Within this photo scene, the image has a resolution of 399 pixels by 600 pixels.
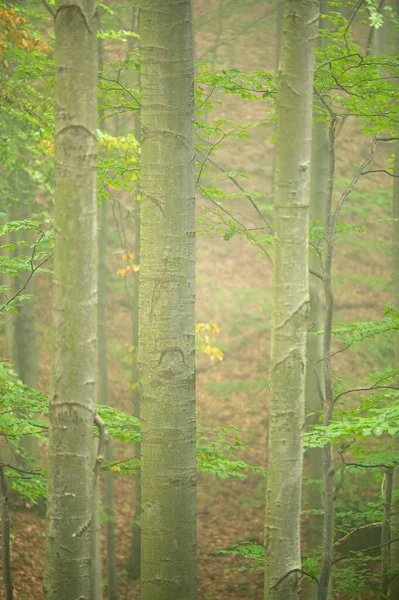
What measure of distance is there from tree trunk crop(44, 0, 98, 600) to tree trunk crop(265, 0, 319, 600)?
1040mm

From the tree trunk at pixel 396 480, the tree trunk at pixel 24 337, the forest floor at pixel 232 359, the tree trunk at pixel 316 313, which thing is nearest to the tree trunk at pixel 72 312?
the tree trunk at pixel 396 480

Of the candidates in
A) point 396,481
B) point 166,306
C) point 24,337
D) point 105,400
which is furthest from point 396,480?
point 24,337

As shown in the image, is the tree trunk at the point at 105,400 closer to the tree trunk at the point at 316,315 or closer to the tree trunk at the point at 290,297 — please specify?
the tree trunk at the point at 316,315

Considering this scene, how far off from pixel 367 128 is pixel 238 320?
10252mm

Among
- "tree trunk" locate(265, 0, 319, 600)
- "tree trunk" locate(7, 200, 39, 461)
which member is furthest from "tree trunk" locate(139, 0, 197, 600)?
"tree trunk" locate(7, 200, 39, 461)

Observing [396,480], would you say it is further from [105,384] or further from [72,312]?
[72,312]

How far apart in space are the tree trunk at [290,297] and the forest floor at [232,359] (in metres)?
5.58

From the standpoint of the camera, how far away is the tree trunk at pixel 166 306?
328cm

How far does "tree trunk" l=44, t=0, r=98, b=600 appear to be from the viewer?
2.59m

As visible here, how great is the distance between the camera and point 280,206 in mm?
3195

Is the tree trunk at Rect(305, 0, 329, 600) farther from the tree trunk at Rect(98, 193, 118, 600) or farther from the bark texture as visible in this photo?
the tree trunk at Rect(98, 193, 118, 600)

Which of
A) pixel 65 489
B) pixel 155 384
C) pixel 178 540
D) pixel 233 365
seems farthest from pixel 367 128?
pixel 233 365

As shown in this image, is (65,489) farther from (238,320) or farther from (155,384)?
(238,320)

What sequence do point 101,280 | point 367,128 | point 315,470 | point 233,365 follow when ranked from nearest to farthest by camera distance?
point 367,128
point 315,470
point 101,280
point 233,365
